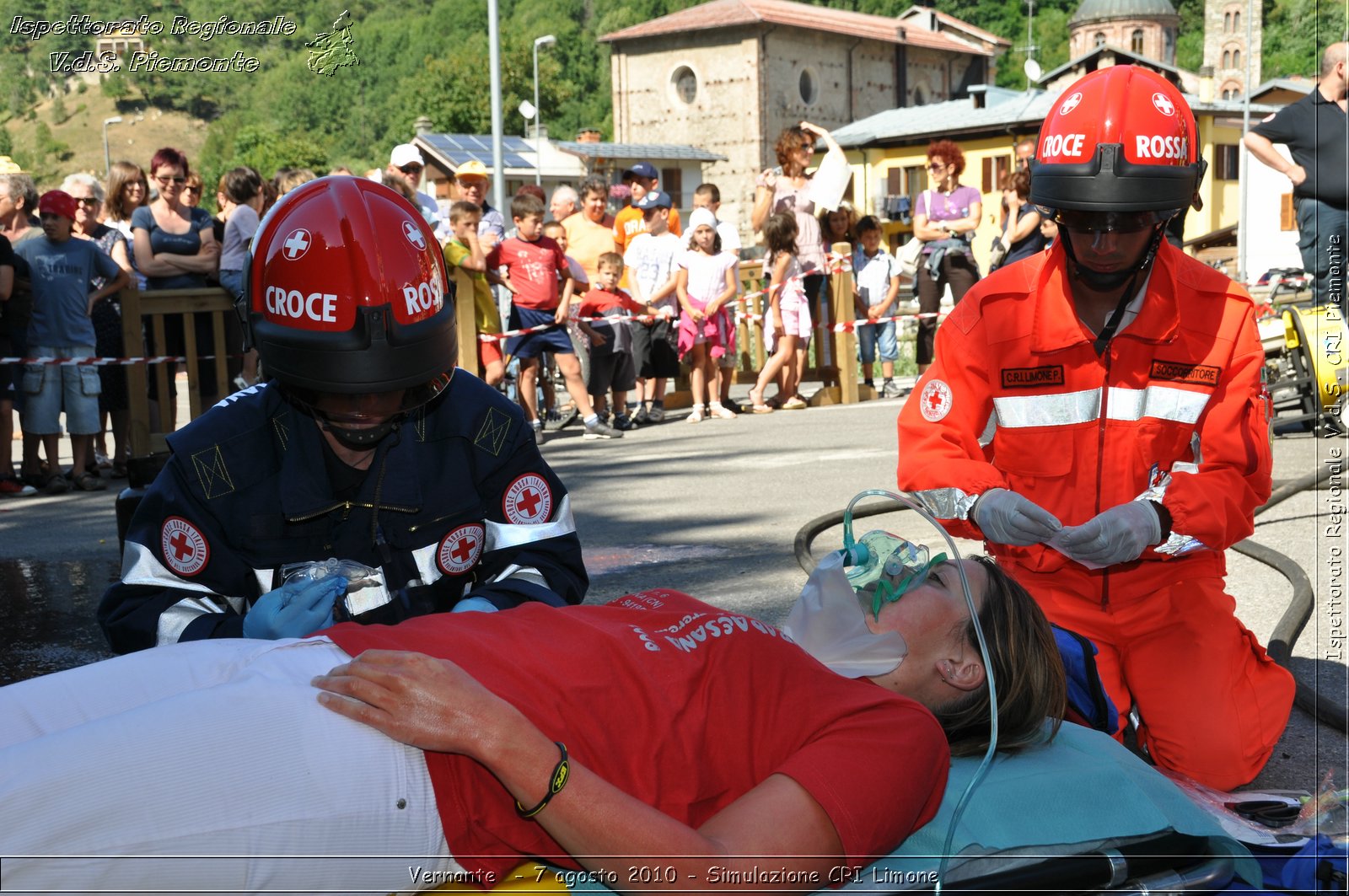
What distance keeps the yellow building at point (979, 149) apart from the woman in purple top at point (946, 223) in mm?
40057

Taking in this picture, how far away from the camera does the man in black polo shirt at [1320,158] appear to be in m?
7.81

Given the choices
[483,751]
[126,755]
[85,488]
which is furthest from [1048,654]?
[85,488]

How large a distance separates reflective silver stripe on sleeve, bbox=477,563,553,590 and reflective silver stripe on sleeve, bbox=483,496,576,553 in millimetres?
64

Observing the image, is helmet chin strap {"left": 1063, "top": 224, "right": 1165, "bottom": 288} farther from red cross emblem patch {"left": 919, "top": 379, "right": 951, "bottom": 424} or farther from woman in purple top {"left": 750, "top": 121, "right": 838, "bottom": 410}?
woman in purple top {"left": 750, "top": 121, "right": 838, "bottom": 410}

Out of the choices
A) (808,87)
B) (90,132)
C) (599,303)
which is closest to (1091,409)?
(599,303)

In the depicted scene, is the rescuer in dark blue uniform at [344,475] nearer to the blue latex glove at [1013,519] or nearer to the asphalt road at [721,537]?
the blue latex glove at [1013,519]

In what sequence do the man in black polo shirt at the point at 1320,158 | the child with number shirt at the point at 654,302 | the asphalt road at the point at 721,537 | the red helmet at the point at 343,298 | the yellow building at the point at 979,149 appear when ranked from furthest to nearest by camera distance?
the yellow building at the point at 979,149
the child with number shirt at the point at 654,302
the man in black polo shirt at the point at 1320,158
the asphalt road at the point at 721,537
the red helmet at the point at 343,298

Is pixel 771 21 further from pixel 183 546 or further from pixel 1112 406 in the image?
pixel 183 546

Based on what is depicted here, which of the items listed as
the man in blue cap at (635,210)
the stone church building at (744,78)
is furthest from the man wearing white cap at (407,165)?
the stone church building at (744,78)

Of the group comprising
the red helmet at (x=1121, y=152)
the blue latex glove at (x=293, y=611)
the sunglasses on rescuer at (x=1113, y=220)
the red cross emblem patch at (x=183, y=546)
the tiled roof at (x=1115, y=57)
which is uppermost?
the tiled roof at (x=1115, y=57)

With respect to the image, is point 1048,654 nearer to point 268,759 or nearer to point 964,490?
point 964,490

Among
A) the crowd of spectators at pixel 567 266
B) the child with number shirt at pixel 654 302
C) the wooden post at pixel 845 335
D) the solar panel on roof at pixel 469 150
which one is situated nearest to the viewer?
the crowd of spectators at pixel 567 266

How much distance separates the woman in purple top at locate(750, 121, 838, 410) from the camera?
39.0ft

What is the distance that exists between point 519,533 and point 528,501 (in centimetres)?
8
